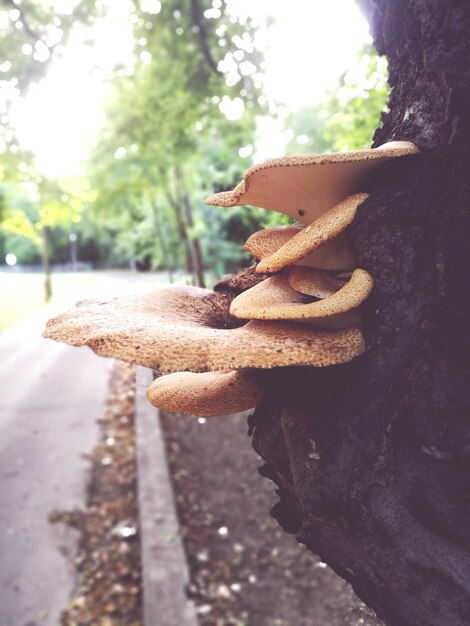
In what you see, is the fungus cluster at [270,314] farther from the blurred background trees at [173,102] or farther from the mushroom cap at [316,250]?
the blurred background trees at [173,102]

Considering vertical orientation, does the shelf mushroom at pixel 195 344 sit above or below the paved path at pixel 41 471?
above

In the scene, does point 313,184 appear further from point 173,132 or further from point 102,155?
point 102,155

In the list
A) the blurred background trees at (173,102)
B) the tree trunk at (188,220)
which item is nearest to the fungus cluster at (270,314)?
the blurred background trees at (173,102)

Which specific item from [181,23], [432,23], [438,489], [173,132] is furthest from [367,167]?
[173,132]

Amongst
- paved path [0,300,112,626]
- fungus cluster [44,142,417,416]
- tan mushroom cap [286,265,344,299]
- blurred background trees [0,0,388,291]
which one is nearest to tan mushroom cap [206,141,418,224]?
fungus cluster [44,142,417,416]

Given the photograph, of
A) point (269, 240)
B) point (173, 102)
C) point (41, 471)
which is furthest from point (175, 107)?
point (269, 240)

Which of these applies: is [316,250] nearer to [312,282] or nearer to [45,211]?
[312,282]
